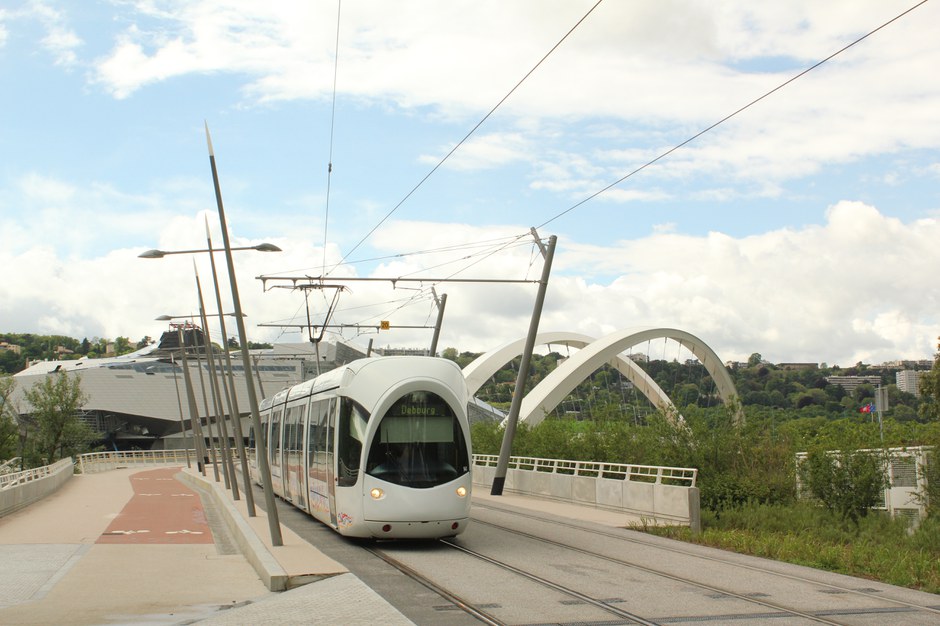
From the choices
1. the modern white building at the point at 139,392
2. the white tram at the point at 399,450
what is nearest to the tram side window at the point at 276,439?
the white tram at the point at 399,450

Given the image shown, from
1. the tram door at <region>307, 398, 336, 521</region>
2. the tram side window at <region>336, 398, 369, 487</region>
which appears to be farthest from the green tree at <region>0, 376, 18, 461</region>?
the tram side window at <region>336, 398, 369, 487</region>

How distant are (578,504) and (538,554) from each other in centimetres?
1335

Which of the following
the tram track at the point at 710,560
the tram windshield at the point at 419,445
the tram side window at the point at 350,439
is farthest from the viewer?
the tram side window at the point at 350,439

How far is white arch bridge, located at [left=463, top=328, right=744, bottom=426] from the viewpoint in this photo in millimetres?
66438

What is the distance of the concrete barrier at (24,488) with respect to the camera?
91.5 ft

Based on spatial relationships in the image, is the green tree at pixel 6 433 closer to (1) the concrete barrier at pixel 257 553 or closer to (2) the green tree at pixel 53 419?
(2) the green tree at pixel 53 419

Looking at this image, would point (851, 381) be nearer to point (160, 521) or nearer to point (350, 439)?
point (160, 521)

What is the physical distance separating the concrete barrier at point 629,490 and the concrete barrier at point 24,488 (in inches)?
627

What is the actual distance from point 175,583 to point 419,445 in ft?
15.7

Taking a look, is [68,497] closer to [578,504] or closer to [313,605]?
[578,504]

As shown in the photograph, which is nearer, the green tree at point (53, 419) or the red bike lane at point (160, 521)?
the red bike lane at point (160, 521)

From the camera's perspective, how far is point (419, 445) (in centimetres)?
1734

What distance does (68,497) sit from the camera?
125 feet

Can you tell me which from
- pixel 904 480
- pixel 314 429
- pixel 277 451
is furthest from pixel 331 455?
pixel 904 480
